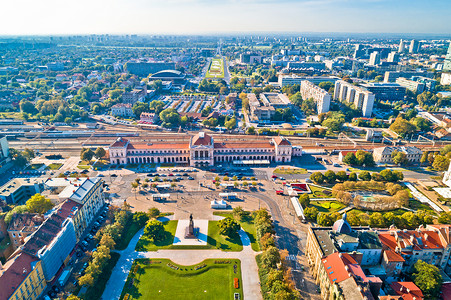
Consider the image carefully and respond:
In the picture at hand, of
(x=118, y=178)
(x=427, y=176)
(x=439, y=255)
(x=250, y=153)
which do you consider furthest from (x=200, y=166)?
(x=427, y=176)

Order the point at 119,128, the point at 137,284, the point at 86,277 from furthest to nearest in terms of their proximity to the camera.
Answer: the point at 119,128 < the point at 137,284 < the point at 86,277

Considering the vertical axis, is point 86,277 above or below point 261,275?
above

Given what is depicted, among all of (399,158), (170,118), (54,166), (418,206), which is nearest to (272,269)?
(418,206)

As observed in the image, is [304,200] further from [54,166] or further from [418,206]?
[54,166]

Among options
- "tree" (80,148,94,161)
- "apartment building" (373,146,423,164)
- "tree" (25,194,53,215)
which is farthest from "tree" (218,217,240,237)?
"apartment building" (373,146,423,164)

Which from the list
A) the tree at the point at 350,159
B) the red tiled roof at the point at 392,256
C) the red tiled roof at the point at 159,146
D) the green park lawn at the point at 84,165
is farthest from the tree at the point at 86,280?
the tree at the point at 350,159

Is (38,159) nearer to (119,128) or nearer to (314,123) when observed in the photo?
(119,128)

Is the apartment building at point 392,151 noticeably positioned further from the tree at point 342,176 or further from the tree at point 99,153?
the tree at point 99,153
